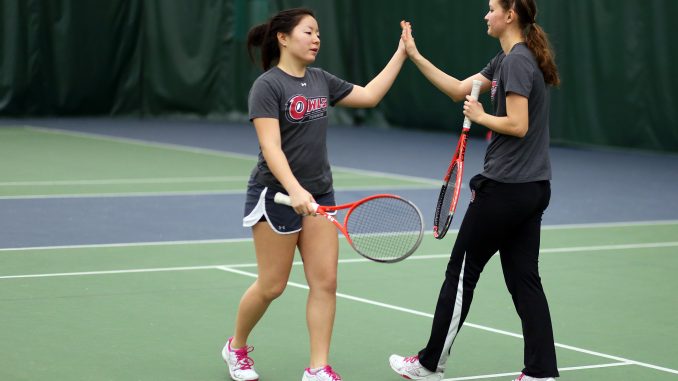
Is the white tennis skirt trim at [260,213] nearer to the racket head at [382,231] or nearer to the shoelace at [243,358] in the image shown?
the racket head at [382,231]

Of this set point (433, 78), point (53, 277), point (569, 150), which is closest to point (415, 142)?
point (569, 150)

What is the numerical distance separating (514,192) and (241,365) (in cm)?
121

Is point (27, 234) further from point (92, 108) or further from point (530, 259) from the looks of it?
point (92, 108)

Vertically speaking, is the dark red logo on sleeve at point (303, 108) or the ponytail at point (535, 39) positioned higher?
the ponytail at point (535, 39)

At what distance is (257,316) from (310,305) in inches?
10.2

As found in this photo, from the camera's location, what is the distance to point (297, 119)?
441 cm

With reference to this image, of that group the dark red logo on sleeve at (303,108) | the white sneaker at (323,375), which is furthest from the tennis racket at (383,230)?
the white sneaker at (323,375)

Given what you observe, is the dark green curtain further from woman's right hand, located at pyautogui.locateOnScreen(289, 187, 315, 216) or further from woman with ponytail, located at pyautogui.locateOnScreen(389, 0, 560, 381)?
woman's right hand, located at pyautogui.locateOnScreen(289, 187, 315, 216)

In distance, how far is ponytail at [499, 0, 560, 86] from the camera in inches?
171

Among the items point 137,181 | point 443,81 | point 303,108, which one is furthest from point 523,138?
point 137,181

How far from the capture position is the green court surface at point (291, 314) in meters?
4.93

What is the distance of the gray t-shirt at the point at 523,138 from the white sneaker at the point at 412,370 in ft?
2.52

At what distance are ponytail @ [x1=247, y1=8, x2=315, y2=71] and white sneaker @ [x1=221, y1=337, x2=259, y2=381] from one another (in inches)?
42.2

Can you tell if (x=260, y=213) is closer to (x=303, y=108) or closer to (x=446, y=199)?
(x=303, y=108)
